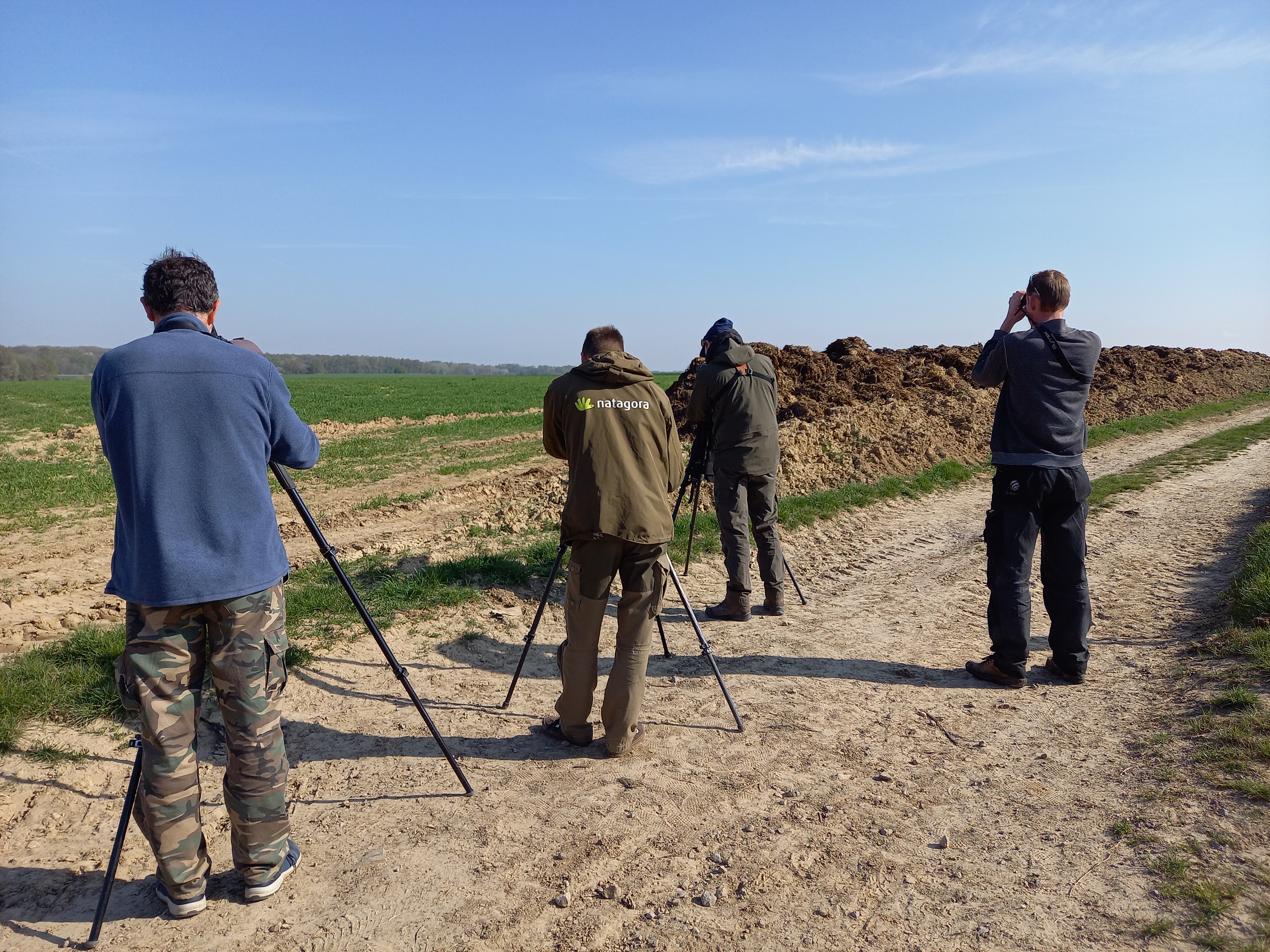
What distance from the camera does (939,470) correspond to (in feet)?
50.6

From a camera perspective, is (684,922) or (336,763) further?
(336,763)

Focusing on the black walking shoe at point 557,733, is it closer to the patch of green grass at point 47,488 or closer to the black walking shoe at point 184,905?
the black walking shoe at point 184,905

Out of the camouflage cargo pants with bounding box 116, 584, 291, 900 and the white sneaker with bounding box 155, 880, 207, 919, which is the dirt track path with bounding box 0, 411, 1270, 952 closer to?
the white sneaker with bounding box 155, 880, 207, 919

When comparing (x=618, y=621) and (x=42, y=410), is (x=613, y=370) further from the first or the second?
(x=42, y=410)

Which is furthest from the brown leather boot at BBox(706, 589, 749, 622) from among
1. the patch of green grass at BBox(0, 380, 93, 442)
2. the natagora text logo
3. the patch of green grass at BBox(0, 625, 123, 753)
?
the patch of green grass at BBox(0, 380, 93, 442)

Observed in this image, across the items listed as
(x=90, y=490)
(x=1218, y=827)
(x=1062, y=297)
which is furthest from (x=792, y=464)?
(x=90, y=490)

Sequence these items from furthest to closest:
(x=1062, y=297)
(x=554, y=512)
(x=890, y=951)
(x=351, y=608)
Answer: (x=554, y=512), (x=351, y=608), (x=1062, y=297), (x=890, y=951)

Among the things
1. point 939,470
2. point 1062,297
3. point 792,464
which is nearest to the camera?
point 1062,297

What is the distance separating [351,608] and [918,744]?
5002mm

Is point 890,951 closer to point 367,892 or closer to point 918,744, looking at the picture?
point 918,744

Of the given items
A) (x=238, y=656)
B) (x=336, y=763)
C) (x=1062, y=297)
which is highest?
(x=1062, y=297)

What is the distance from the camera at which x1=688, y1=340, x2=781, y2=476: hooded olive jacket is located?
7355 mm

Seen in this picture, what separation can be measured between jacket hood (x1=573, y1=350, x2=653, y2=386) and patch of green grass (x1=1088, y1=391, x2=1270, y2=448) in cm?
1799

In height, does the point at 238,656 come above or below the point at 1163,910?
above
